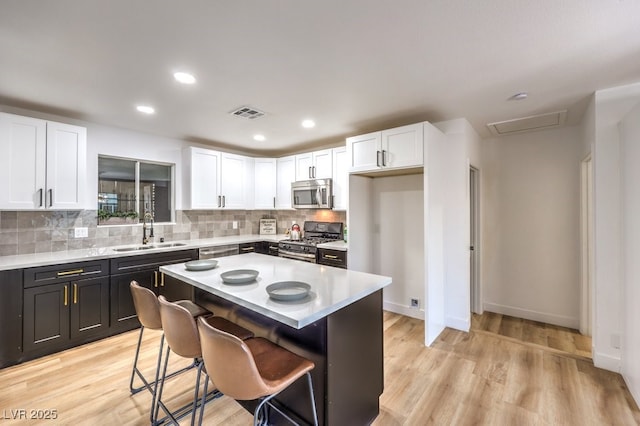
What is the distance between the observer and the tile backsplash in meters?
3.04

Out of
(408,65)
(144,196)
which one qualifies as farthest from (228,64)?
(144,196)

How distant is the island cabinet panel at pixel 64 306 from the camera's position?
2.67m

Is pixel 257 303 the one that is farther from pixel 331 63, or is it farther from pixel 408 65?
pixel 408 65

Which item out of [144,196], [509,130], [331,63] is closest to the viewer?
[331,63]

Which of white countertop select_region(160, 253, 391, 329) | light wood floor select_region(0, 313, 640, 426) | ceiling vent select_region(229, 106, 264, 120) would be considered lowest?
light wood floor select_region(0, 313, 640, 426)

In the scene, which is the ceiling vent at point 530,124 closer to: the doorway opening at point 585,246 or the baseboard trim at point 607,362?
the doorway opening at point 585,246

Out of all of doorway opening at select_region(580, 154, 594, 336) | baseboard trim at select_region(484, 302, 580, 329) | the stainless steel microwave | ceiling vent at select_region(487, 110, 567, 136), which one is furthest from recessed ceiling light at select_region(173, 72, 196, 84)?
baseboard trim at select_region(484, 302, 580, 329)

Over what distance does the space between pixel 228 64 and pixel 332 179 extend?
2318mm

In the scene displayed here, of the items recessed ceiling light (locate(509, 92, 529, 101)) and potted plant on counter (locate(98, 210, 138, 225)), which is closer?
recessed ceiling light (locate(509, 92, 529, 101))

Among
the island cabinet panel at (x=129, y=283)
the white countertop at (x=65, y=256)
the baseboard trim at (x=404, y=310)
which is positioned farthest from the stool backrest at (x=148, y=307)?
the baseboard trim at (x=404, y=310)

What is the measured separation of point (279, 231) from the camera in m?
5.44

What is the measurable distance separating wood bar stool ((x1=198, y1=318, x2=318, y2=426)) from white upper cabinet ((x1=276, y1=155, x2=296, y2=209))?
3.50 meters

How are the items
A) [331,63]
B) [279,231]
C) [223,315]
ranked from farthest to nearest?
[279,231] → [223,315] → [331,63]

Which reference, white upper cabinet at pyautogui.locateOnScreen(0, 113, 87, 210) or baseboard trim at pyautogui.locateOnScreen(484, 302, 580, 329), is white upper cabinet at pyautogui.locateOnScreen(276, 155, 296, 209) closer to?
white upper cabinet at pyautogui.locateOnScreen(0, 113, 87, 210)
